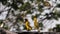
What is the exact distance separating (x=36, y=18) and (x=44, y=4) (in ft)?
0.64

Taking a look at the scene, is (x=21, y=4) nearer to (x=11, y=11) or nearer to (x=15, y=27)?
(x=11, y=11)

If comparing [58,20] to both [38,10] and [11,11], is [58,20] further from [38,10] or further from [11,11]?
[11,11]

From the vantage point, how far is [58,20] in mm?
1877

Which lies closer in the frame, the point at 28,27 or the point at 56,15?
the point at 56,15

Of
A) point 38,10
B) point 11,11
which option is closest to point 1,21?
point 11,11

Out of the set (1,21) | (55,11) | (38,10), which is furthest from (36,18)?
(1,21)

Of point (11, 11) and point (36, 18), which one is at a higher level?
point (11, 11)

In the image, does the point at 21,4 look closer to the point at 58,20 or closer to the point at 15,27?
the point at 15,27

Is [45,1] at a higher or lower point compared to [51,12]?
higher

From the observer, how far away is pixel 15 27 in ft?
6.39

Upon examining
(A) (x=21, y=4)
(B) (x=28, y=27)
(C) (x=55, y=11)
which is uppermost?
(A) (x=21, y=4)

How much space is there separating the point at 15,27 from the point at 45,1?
474 millimetres

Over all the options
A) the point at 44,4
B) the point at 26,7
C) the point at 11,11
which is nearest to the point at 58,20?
the point at 44,4

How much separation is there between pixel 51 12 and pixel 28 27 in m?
0.33
